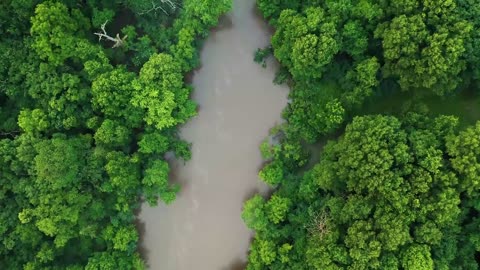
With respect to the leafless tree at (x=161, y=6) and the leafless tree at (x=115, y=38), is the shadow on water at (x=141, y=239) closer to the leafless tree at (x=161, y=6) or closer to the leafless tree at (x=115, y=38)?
the leafless tree at (x=115, y=38)

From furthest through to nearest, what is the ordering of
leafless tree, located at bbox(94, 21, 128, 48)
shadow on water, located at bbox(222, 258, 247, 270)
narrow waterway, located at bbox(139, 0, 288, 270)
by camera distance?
1. narrow waterway, located at bbox(139, 0, 288, 270)
2. shadow on water, located at bbox(222, 258, 247, 270)
3. leafless tree, located at bbox(94, 21, 128, 48)

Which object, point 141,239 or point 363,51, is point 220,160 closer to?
point 141,239

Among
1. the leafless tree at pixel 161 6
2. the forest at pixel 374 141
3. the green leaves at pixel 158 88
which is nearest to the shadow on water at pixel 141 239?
the forest at pixel 374 141

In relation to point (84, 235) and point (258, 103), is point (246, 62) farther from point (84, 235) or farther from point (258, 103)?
point (84, 235)

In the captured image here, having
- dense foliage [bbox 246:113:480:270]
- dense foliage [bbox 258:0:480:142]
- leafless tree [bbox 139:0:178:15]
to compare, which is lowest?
dense foliage [bbox 246:113:480:270]

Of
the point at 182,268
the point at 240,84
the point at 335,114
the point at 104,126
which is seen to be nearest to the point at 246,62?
the point at 240,84

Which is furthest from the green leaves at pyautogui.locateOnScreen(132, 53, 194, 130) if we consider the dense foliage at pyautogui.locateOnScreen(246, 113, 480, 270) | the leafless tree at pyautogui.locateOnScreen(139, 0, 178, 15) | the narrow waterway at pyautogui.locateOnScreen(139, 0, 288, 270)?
the dense foliage at pyautogui.locateOnScreen(246, 113, 480, 270)

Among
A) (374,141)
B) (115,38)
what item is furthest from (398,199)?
(115,38)

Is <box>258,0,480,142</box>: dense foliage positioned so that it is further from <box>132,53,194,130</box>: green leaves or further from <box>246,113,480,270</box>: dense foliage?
<box>132,53,194,130</box>: green leaves
